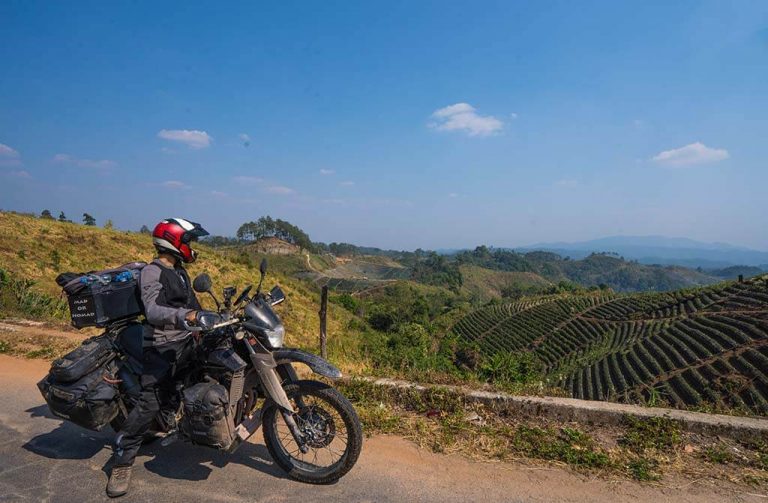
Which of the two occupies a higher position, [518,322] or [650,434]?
[650,434]

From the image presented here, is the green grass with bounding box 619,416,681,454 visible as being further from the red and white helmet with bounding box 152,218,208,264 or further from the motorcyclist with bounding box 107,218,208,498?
the red and white helmet with bounding box 152,218,208,264

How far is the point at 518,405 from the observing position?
13.3 feet

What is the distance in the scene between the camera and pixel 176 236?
3.27 m

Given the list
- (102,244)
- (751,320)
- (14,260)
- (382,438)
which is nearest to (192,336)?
(382,438)

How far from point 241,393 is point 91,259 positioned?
2223cm

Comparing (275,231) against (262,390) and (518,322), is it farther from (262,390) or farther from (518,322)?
(262,390)

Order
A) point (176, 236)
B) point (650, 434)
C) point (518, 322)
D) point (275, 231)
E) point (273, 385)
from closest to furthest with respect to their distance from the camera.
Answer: point (273, 385) < point (176, 236) < point (650, 434) < point (518, 322) < point (275, 231)

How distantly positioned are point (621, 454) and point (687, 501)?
56 centimetres

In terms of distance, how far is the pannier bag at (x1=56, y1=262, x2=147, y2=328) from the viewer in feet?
10.5

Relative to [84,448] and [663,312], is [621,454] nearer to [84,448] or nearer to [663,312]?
[84,448]

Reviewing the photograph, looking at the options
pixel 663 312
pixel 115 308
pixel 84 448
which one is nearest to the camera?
pixel 115 308

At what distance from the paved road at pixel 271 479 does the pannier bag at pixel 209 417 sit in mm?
341

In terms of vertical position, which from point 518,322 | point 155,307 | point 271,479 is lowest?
point 518,322

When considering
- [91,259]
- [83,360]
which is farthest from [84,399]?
[91,259]
